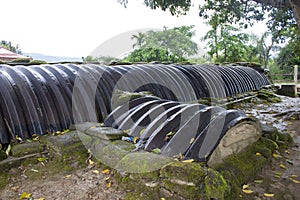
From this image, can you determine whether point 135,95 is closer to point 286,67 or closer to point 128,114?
point 128,114

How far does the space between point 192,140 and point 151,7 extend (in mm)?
6445

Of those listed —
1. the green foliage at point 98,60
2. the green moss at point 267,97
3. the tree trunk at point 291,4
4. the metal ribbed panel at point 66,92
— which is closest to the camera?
the metal ribbed panel at point 66,92

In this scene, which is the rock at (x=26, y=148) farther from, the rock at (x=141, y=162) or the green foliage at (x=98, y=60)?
the green foliage at (x=98, y=60)

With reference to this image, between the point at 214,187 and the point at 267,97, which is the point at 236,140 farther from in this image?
the point at 267,97

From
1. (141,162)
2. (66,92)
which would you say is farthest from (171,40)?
(141,162)

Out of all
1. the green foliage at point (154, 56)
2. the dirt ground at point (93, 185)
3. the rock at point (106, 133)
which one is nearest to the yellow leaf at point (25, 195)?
the dirt ground at point (93, 185)

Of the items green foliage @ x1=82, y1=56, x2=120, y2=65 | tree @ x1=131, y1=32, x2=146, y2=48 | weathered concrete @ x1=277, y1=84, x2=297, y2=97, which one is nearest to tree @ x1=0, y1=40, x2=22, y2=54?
green foliage @ x1=82, y1=56, x2=120, y2=65

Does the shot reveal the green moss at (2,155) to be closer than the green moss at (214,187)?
No

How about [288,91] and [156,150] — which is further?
[288,91]

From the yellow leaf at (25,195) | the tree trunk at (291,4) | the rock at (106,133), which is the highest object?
the tree trunk at (291,4)

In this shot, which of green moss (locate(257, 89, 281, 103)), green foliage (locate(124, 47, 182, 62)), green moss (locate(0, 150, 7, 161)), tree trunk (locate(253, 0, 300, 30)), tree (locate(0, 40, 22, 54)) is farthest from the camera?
tree (locate(0, 40, 22, 54))

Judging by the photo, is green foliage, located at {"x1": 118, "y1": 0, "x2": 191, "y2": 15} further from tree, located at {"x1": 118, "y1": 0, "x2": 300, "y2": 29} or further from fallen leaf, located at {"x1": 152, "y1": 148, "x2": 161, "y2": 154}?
fallen leaf, located at {"x1": 152, "y1": 148, "x2": 161, "y2": 154}

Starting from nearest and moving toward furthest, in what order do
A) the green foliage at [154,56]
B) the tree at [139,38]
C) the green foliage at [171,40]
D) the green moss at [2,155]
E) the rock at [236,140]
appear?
the rock at [236,140]
the green moss at [2,155]
the green foliage at [154,56]
the green foliage at [171,40]
the tree at [139,38]

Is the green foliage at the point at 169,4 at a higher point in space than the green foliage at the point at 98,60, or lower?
higher
